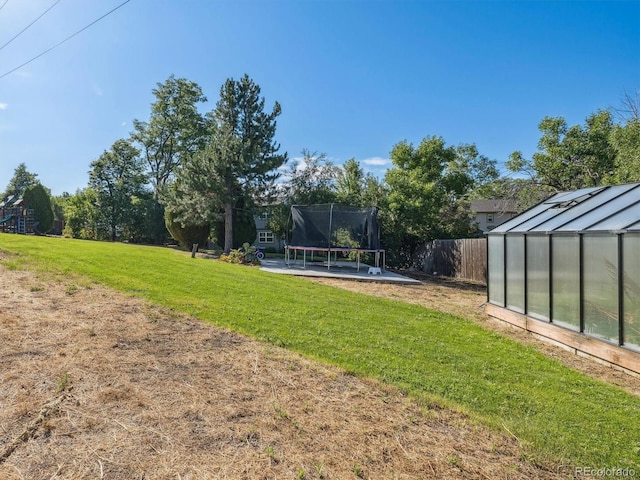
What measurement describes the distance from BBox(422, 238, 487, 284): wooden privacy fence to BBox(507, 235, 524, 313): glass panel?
18.3ft

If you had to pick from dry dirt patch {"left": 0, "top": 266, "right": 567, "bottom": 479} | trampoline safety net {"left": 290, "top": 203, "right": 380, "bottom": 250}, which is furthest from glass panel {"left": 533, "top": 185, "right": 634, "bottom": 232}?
trampoline safety net {"left": 290, "top": 203, "right": 380, "bottom": 250}

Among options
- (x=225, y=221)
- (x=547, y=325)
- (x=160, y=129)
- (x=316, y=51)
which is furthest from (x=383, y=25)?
(x=160, y=129)

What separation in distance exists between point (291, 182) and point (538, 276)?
16018 millimetres

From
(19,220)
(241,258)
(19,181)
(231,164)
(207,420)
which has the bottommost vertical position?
(207,420)

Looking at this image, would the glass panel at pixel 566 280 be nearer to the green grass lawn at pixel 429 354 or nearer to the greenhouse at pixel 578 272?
the greenhouse at pixel 578 272

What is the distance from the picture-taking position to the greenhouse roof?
4.63m

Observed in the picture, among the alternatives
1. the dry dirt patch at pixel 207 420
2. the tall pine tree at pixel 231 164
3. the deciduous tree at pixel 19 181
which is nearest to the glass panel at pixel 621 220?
the dry dirt patch at pixel 207 420

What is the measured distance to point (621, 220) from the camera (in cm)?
456

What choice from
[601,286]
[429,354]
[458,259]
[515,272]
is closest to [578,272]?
[601,286]

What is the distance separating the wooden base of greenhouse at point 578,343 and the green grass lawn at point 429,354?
0.64 meters

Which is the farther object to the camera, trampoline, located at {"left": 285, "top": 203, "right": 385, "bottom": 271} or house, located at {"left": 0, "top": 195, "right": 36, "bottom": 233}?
house, located at {"left": 0, "top": 195, "right": 36, "bottom": 233}

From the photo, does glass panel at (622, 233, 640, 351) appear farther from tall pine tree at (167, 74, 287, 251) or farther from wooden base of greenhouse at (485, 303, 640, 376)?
tall pine tree at (167, 74, 287, 251)

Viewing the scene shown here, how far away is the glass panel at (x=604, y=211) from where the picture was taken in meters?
4.97

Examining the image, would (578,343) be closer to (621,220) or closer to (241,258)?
(621,220)
